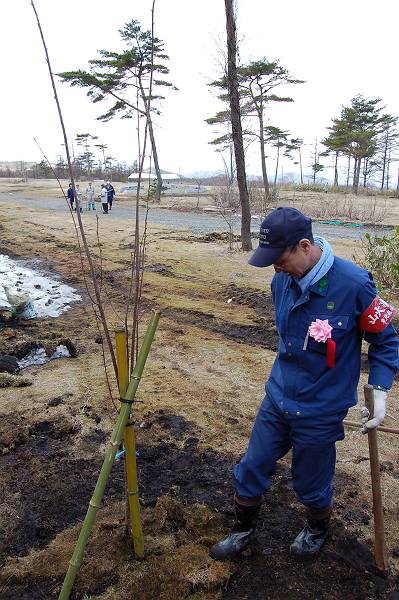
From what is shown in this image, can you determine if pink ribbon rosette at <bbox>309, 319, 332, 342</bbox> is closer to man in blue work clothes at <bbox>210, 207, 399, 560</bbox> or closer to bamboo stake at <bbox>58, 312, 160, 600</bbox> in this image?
man in blue work clothes at <bbox>210, 207, 399, 560</bbox>

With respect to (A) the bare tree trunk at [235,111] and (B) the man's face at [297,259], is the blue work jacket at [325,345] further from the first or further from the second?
(A) the bare tree trunk at [235,111]

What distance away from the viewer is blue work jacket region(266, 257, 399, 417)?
1.95 metres

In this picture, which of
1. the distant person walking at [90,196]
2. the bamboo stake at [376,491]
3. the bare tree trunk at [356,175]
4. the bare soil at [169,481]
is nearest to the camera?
the bamboo stake at [376,491]

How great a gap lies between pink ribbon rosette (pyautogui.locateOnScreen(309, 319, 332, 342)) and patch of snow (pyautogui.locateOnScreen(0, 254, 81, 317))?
491 cm

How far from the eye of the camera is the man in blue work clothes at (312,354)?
1945 millimetres

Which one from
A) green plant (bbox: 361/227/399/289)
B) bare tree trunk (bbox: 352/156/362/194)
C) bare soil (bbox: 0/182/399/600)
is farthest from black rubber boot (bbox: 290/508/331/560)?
bare tree trunk (bbox: 352/156/362/194)

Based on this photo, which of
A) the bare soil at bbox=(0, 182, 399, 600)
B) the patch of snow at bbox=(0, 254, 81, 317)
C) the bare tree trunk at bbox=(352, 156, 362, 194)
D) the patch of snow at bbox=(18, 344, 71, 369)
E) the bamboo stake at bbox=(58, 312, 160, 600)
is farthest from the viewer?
the bare tree trunk at bbox=(352, 156, 362, 194)

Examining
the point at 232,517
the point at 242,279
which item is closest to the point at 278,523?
the point at 232,517

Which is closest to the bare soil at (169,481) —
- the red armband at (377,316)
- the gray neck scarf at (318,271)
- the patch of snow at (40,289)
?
the patch of snow at (40,289)

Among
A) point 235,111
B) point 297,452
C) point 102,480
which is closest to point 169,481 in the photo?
point 297,452

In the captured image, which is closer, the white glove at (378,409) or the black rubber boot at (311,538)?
the white glove at (378,409)

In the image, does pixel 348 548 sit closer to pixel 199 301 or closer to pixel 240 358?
pixel 240 358

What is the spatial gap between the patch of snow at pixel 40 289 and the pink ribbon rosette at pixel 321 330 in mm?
4914

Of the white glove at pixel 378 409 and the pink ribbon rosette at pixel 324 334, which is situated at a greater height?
the pink ribbon rosette at pixel 324 334
